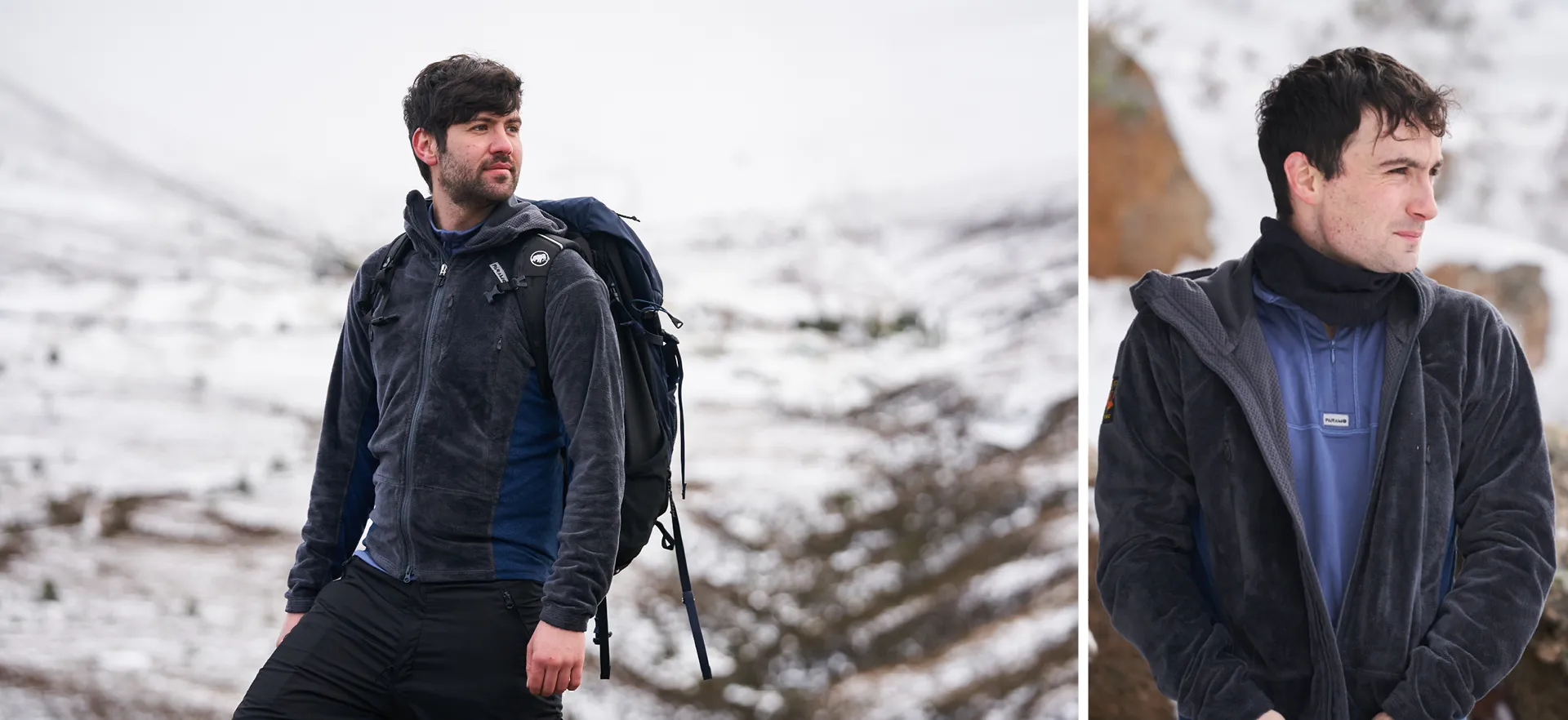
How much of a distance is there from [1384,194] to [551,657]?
1.21 m

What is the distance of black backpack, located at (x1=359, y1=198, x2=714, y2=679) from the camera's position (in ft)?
6.62

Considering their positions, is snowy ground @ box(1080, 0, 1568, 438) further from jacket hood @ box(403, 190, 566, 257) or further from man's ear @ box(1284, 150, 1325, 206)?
jacket hood @ box(403, 190, 566, 257)

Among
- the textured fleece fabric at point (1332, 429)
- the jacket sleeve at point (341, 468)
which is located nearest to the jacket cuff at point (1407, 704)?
the textured fleece fabric at point (1332, 429)

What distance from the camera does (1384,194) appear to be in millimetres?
1792

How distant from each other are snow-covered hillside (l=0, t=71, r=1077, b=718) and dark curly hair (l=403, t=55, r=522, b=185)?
6.79 ft

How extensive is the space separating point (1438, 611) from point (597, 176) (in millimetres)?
2820

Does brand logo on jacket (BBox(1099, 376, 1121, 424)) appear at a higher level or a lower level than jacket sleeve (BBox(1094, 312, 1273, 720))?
higher

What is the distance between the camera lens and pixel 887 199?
169 inches

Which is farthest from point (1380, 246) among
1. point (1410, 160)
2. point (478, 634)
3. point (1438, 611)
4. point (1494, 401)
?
point (478, 634)

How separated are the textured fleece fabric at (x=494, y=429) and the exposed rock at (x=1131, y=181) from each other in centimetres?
220

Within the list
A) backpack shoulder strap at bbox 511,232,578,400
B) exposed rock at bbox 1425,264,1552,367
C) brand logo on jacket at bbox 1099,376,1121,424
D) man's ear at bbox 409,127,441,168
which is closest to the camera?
brand logo on jacket at bbox 1099,376,1121,424

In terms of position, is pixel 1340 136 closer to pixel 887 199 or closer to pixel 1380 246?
pixel 1380 246

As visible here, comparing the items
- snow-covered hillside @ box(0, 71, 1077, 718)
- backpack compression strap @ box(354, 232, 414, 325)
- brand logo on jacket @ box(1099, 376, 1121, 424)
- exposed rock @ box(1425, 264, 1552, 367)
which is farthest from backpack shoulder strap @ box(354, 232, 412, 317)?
exposed rock @ box(1425, 264, 1552, 367)

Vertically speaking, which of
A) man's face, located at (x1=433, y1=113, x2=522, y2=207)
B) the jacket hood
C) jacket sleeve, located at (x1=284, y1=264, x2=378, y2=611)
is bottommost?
jacket sleeve, located at (x1=284, y1=264, x2=378, y2=611)
